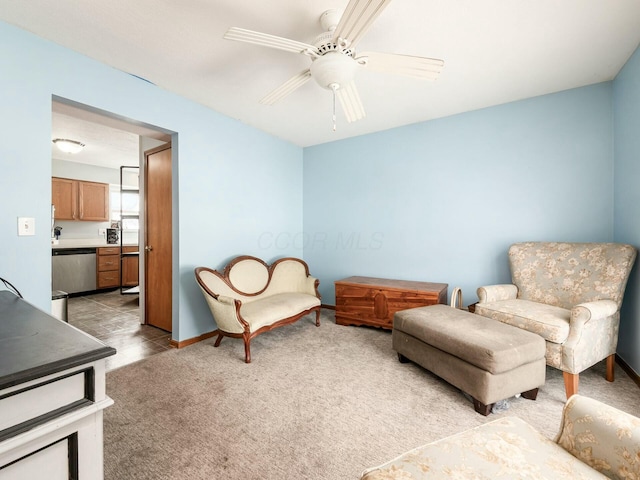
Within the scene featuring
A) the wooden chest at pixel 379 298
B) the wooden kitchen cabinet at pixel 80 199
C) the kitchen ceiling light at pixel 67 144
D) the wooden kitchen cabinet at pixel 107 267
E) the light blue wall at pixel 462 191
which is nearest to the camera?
the light blue wall at pixel 462 191

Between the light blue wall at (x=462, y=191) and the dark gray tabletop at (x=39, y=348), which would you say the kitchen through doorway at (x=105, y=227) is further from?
the light blue wall at (x=462, y=191)

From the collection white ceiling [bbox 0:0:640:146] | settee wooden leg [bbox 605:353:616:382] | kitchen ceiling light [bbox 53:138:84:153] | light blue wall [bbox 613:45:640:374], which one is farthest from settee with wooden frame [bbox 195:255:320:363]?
kitchen ceiling light [bbox 53:138:84:153]

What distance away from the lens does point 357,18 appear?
1.42 metres

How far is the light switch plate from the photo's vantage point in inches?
77.0

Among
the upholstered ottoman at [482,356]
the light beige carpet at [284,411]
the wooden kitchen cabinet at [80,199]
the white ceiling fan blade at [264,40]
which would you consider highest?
the white ceiling fan blade at [264,40]

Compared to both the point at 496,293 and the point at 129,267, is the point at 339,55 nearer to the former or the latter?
the point at 496,293

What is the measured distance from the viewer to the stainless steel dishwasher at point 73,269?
5113 mm

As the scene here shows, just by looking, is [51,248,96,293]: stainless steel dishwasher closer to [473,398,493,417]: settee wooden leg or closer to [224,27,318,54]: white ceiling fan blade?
[224,27,318,54]: white ceiling fan blade

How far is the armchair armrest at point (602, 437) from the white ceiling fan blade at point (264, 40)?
2092 millimetres

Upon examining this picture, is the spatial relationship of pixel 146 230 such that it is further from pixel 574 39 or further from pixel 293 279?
pixel 574 39

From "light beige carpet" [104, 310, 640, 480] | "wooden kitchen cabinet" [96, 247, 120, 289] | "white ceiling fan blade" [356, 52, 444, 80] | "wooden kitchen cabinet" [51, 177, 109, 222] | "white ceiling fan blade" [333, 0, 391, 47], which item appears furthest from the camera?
"wooden kitchen cabinet" [96, 247, 120, 289]

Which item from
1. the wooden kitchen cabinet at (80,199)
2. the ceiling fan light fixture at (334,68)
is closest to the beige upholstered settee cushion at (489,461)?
the ceiling fan light fixture at (334,68)

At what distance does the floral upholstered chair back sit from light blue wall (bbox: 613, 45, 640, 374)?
19 cm

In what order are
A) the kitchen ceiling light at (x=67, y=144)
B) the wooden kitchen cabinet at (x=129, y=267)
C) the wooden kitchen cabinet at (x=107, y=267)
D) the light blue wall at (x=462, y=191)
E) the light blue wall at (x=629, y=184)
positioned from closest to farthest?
the light blue wall at (x=629, y=184), the light blue wall at (x=462, y=191), the kitchen ceiling light at (x=67, y=144), the wooden kitchen cabinet at (x=107, y=267), the wooden kitchen cabinet at (x=129, y=267)
